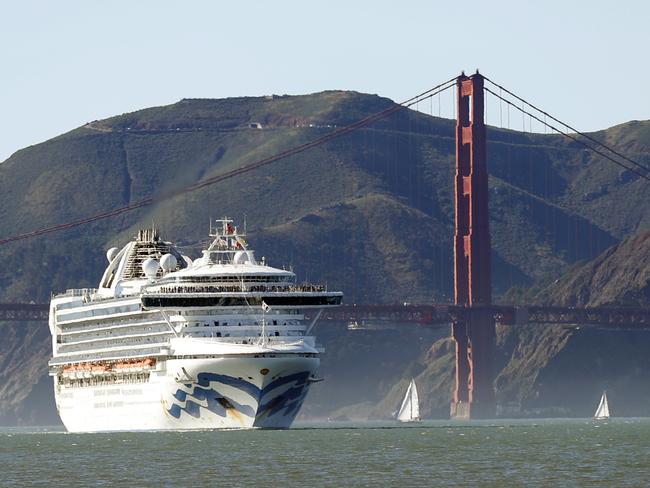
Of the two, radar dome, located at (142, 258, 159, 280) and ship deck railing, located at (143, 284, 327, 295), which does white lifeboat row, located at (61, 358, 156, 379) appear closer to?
ship deck railing, located at (143, 284, 327, 295)

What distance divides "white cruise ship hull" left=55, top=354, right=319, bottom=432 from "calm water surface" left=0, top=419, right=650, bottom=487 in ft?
3.77

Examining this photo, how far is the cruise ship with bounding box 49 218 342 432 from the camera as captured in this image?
116m

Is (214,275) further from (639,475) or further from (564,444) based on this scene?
(639,475)

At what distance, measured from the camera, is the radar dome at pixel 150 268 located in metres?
129

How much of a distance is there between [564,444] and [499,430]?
30.3m

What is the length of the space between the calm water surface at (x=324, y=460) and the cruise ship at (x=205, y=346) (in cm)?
170

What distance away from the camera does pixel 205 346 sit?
116m

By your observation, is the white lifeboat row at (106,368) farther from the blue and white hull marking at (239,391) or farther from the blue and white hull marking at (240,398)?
the blue and white hull marking at (240,398)

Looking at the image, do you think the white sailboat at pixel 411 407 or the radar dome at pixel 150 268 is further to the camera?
the white sailboat at pixel 411 407

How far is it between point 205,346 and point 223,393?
283 cm

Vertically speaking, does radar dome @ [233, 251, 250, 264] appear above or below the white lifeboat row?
above

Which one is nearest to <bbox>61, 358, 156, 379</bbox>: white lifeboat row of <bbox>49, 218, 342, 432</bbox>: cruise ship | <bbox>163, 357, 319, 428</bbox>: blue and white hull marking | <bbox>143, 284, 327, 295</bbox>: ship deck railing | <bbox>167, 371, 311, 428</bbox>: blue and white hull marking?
<bbox>49, 218, 342, 432</bbox>: cruise ship

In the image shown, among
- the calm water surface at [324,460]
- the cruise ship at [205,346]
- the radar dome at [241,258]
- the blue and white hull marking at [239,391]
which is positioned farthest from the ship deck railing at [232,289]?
the calm water surface at [324,460]

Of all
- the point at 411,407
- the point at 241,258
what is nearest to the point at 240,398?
the point at 241,258
